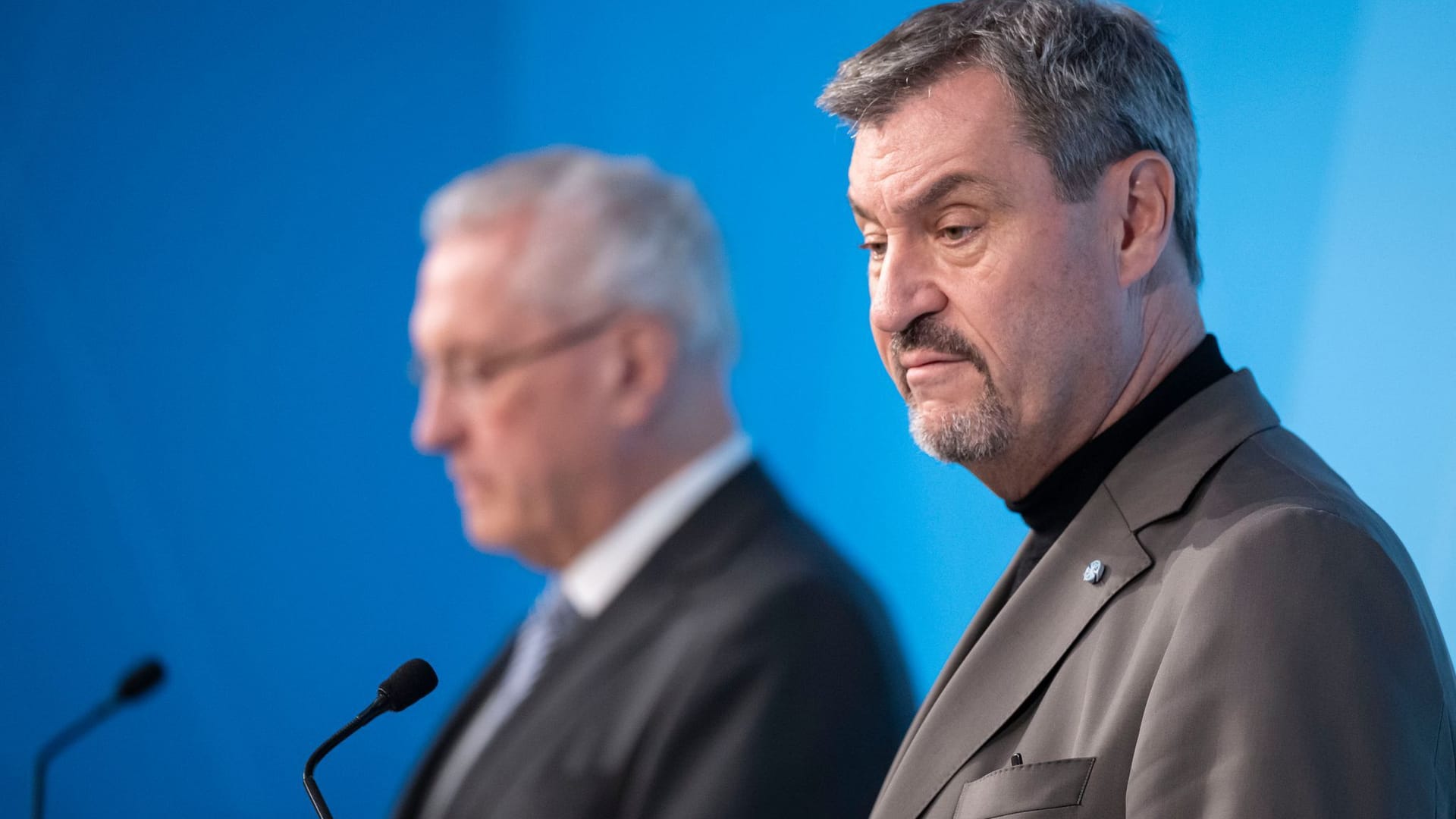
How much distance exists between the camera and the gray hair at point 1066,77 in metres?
1.42

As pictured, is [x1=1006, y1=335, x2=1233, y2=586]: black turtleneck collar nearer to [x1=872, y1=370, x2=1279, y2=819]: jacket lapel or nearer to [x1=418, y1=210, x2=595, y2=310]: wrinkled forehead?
[x1=872, y1=370, x2=1279, y2=819]: jacket lapel

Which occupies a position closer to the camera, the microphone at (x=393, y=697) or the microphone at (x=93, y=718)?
the microphone at (x=393, y=697)

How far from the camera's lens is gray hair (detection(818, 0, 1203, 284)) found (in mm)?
1416

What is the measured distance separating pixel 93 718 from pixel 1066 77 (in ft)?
7.52

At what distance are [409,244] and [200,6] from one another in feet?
2.38

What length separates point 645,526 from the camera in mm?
2020

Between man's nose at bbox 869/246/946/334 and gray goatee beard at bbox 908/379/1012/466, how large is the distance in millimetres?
104

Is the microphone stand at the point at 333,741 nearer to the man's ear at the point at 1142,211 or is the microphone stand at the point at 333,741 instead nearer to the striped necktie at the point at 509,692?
the striped necktie at the point at 509,692

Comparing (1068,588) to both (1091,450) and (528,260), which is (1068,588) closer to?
(1091,450)

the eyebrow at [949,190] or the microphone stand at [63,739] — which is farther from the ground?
the microphone stand at [63,739]

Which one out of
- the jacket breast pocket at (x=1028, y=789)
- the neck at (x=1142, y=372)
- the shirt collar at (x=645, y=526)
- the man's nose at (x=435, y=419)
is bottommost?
the jacket breast pocket at (x=1028, y=789)

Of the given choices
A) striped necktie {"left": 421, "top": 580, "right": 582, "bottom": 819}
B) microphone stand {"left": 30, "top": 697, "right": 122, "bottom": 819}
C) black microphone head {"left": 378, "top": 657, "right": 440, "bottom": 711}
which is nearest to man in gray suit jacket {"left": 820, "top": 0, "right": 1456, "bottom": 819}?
black microphone head {"left": 378, "top": 657, "right": 440, "bottom": 711}

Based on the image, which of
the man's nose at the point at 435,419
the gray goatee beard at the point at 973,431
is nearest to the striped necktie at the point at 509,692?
the man's nose at the point at 435,419

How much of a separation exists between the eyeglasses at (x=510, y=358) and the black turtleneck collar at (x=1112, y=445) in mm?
796
